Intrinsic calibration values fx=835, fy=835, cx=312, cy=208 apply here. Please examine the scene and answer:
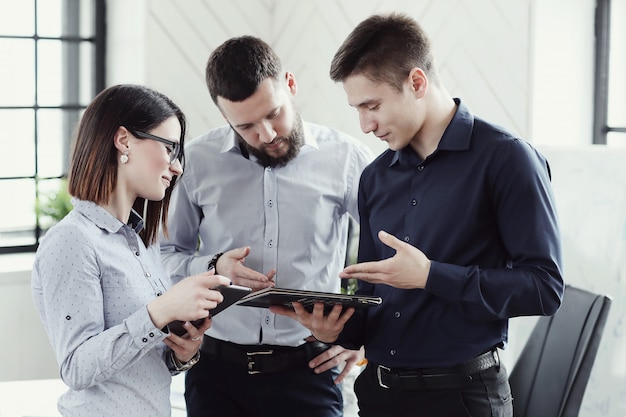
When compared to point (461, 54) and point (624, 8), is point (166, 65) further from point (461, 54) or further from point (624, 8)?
point (624, 8)

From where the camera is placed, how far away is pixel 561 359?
2314 mm

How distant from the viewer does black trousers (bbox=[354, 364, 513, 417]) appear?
1845 mm

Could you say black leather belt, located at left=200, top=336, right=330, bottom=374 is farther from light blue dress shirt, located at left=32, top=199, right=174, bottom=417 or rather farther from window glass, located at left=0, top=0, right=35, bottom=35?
window glass, located at left=0, top=0, right=35, bottom=35

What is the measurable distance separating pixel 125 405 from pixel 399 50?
1.01 m

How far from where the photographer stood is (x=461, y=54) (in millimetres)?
3471

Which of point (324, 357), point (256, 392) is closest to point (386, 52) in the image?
point (324, 357)

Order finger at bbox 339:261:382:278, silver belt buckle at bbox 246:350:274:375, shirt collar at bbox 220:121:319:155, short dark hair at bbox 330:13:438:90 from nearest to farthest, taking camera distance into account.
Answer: finger at bbox 339:261:382:278 → short dark hair at bbox 330:13:438:90 → silver belt buckle at bbox 246:350:274:375 → shirt collar at bbox 220:121:319:155

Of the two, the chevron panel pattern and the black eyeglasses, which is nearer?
the black eyeglasses

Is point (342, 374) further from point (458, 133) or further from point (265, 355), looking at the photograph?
point (458, 133)

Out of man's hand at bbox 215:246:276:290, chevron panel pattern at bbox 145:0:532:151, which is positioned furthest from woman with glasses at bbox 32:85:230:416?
chevron panel pattern at bbox 145:0:532:151

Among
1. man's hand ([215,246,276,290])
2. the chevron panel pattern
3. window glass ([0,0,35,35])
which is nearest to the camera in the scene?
man's hand ([215,246,276,290])

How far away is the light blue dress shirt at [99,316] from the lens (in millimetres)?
1699

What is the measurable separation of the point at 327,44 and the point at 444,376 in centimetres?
252

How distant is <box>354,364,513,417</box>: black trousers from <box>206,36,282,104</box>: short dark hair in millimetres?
867
